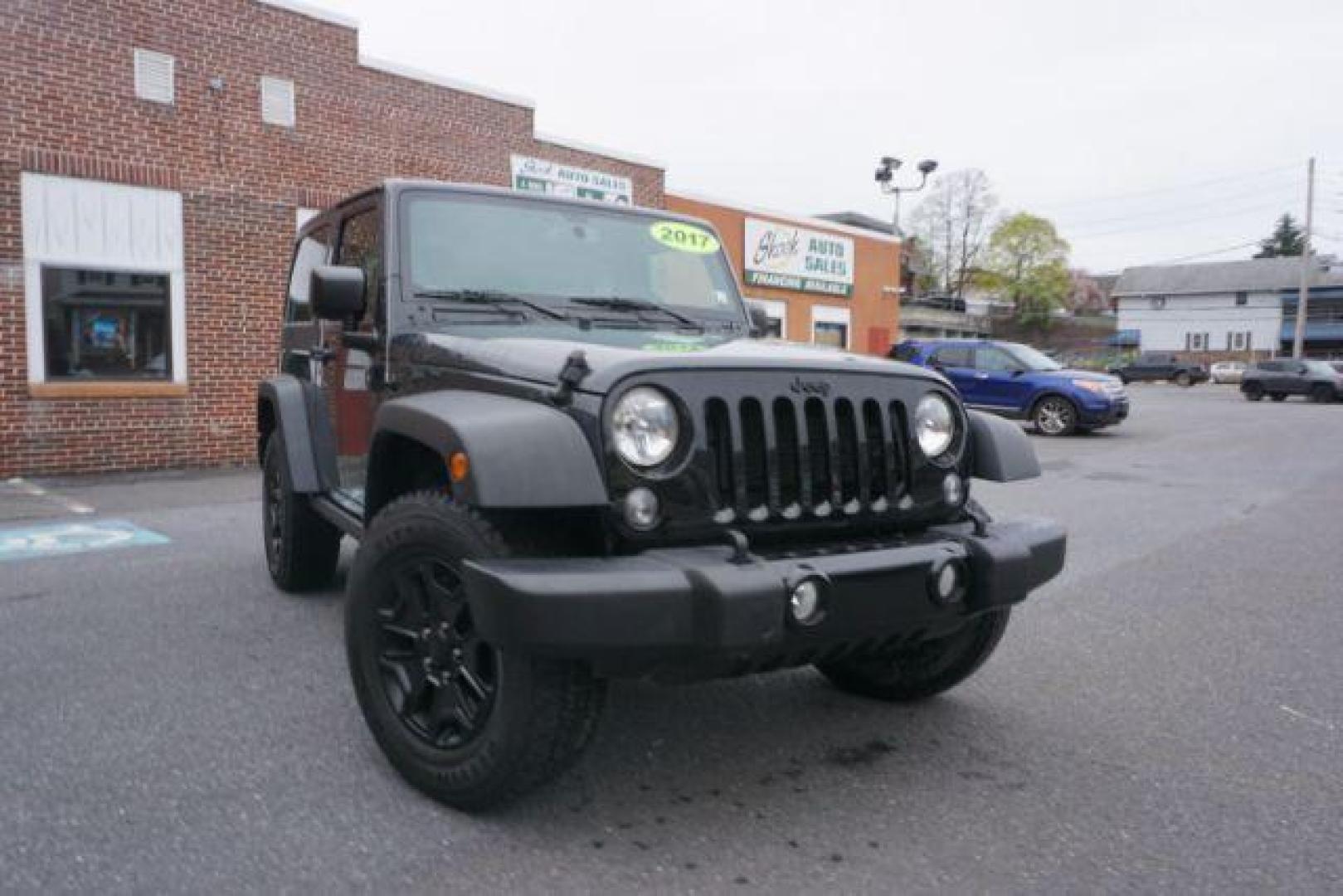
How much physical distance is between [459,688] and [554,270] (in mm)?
1670

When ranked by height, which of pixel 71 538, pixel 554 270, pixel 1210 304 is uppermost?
pixel 1210 304

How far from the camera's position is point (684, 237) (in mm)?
4234

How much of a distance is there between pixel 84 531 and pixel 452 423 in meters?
5.59

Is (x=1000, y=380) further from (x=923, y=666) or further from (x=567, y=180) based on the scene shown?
(x=923, y=666)

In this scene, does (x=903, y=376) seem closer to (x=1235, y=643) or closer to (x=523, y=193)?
(x=523, y=193)

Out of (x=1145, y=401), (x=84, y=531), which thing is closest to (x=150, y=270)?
(x=84, y=531)

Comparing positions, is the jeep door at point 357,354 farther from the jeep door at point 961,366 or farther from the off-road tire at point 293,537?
the jeep door at point 961,366

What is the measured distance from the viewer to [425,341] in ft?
10.7

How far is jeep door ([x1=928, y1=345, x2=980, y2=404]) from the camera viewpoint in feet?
55.6

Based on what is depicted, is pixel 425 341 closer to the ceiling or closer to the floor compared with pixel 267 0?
closer to the floor

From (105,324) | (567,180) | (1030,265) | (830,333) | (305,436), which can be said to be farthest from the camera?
(1030,265)

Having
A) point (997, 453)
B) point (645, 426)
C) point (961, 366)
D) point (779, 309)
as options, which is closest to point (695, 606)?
point (645, 426)

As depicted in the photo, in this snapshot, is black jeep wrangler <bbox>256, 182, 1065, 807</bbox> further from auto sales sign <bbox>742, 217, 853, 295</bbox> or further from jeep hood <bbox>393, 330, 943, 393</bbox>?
auto sales sign <bbox>742, 217, 853, 295</bbox>

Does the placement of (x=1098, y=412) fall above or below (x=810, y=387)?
below
